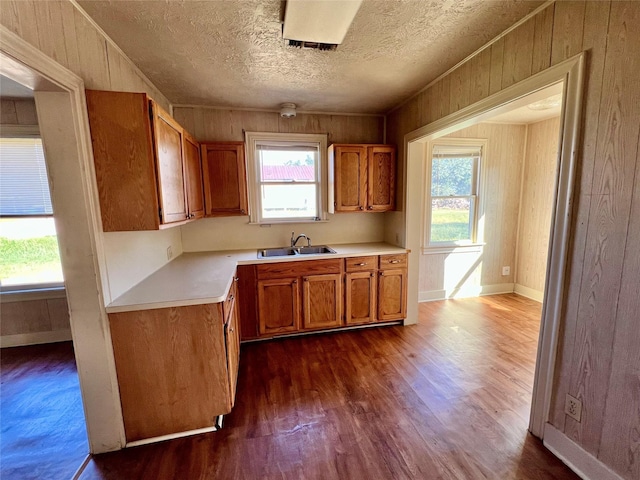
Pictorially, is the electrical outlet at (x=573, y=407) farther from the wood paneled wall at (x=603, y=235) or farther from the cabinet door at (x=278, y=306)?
the cabinet door at (x=278, y=306)

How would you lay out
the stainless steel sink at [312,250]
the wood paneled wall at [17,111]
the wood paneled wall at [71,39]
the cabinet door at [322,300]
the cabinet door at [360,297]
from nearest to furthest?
the wood paneled wall at [71,39], the wood paneled wall at [17,111], the cabinet door at [322,300], the cabinet door at [360,297], the stainless steel sink at [312,250]

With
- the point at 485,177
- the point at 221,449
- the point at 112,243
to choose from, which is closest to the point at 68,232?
the point at 112,243

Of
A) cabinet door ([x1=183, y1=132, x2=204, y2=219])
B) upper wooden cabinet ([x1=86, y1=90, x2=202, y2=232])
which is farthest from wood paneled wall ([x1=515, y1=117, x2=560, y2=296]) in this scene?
upper wooden cabinet ([x1=86, y1=90, x2=202, y2=232])

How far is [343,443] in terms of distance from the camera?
5.38 ft

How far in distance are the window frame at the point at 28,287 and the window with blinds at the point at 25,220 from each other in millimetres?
10

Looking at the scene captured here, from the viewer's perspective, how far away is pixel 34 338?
285 cm

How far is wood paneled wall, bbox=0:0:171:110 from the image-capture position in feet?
3.51

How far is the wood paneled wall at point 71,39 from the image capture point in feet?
3.51

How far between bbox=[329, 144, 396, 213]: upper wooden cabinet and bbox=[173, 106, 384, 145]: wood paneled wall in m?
0.42

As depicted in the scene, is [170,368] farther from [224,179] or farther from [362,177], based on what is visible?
[362,177]

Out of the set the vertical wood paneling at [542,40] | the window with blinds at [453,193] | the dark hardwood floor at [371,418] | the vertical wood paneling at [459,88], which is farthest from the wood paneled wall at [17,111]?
the window with blinds at [453,193]

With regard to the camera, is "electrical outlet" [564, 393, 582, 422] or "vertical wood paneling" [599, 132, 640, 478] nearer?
"vertical wood paneling" [599, 132, 640, 478]

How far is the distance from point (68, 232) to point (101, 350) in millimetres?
671

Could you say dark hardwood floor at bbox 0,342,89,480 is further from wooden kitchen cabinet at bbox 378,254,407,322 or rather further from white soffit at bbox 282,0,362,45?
white soffit at bbox 282,0,362,45
